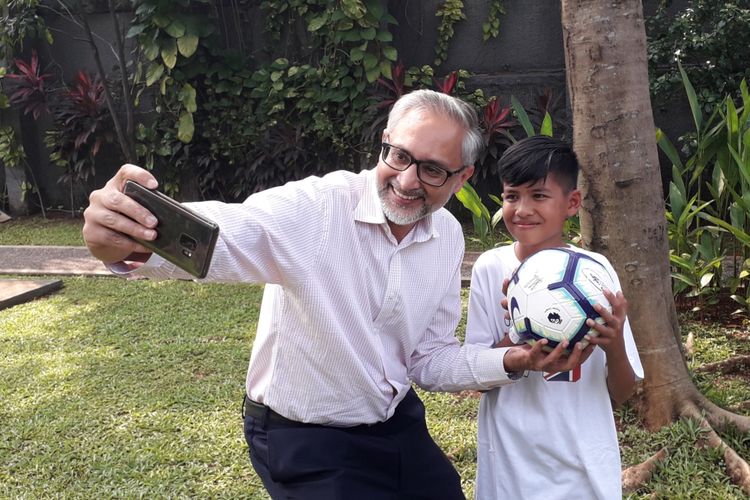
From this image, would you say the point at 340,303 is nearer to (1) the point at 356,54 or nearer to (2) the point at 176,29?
(1) the point at 356,54

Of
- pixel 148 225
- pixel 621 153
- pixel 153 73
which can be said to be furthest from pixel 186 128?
pixel 148 225

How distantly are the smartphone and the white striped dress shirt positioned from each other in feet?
1.02

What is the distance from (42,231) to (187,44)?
2478 mm

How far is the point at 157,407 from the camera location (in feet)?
12.0

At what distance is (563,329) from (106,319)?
384cm

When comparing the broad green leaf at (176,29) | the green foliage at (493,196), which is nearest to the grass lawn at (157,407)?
the green foliage at (493,196)

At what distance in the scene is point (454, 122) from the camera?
209cm

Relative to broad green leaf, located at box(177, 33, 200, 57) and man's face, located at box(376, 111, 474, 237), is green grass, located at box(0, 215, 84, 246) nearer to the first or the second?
broad green leaf, located at box(177, 33, 200, 57)

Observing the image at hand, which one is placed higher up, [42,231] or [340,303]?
[340,303]

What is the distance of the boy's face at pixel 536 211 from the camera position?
6.63 ft

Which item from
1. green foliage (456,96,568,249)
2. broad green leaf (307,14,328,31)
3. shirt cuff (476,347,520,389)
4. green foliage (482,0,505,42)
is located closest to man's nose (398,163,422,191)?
shirt cuff (476,347,520,389)

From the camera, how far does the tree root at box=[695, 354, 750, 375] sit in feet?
12.1

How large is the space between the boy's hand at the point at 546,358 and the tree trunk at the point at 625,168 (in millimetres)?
1207

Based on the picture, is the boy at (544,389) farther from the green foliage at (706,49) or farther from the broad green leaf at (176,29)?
the broad green leaf at (176,29)
